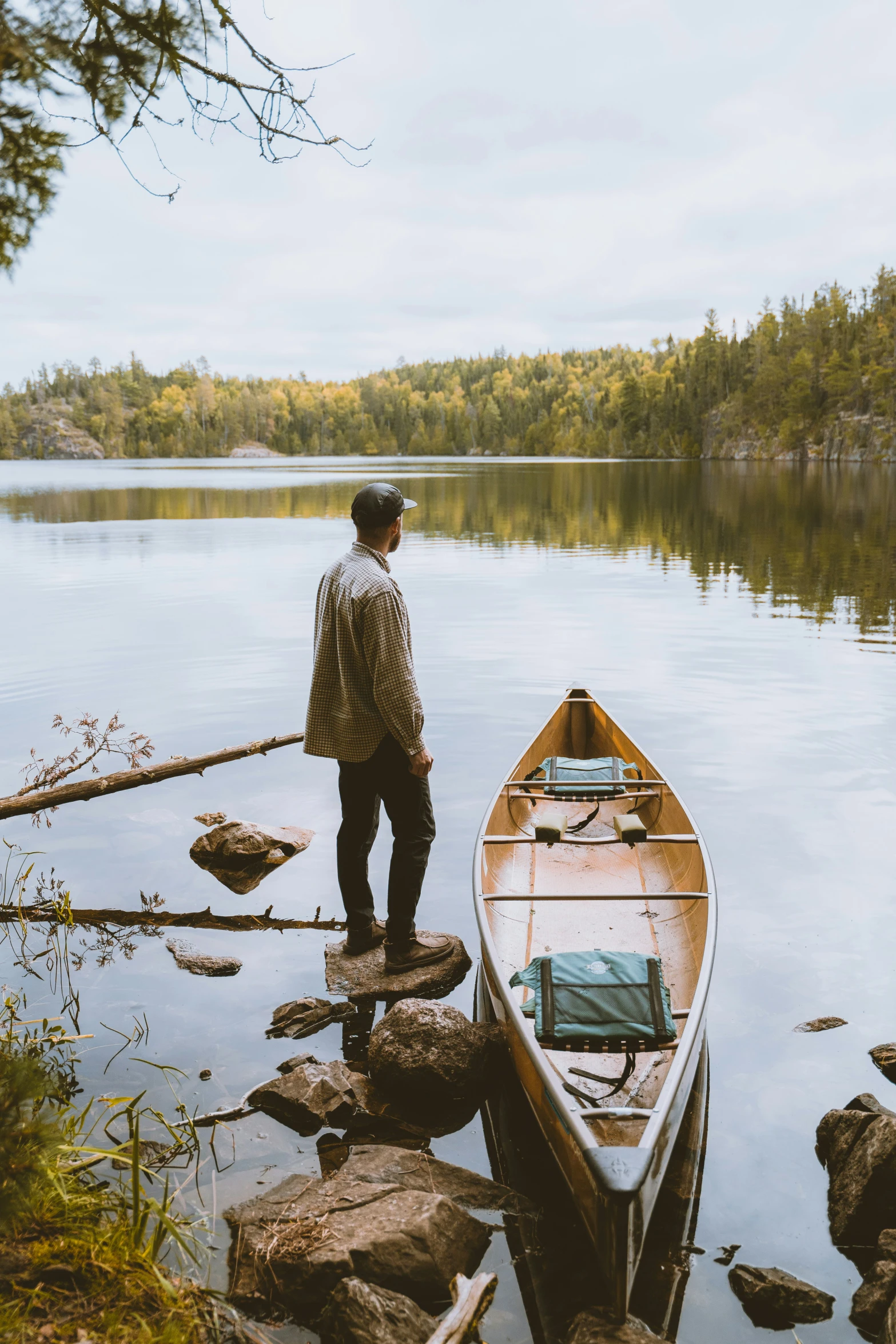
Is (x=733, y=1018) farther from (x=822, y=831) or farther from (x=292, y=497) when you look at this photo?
(x=292, y=497)

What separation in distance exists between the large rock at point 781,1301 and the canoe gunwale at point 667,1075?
71 cm

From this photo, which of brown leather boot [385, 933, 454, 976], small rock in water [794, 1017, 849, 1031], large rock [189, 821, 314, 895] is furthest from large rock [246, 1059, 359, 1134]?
large rock [189, 821, 314, 895]

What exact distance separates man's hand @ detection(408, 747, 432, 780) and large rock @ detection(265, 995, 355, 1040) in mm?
1692

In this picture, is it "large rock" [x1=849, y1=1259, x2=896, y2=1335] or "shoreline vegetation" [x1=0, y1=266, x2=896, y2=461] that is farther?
"shoreline vegetation" [x1=0, y1=266, x2=896, y2=461]

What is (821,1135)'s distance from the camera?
4730mm

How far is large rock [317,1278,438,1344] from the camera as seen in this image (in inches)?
127

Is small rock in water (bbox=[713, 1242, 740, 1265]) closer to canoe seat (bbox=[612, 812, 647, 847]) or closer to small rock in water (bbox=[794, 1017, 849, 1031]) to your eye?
small rock in water (bbox=[794, 1017, 849, 1031])

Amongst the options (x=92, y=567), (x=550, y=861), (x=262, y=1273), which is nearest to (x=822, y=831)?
(x=550, y=861)

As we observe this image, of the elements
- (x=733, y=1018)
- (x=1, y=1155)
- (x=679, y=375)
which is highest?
(x=679, y=375)

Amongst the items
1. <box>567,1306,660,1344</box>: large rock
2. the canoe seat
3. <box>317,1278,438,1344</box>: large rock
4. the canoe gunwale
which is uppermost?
the canoe seat

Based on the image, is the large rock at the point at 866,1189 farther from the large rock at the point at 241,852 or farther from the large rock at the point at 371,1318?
the large rock at the point at 241,852

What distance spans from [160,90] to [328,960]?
5251 mm

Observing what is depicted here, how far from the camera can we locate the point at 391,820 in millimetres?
5777

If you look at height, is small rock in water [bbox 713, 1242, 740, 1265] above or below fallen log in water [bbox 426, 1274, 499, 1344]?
below
